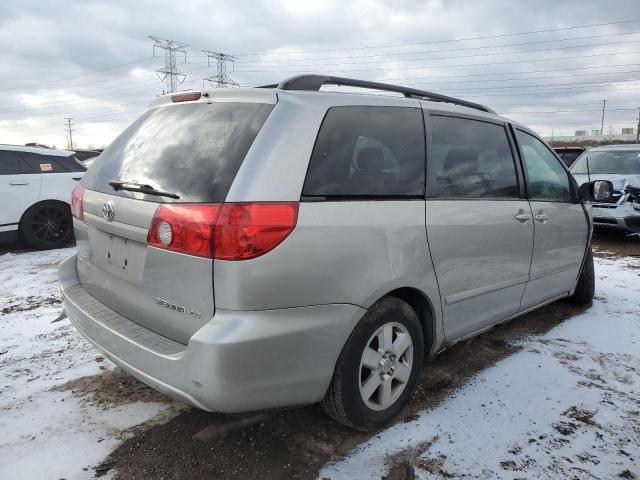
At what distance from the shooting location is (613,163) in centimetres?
909

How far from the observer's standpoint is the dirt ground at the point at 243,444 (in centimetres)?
223

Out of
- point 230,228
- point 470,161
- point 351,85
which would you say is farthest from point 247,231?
Answer: point 470,161

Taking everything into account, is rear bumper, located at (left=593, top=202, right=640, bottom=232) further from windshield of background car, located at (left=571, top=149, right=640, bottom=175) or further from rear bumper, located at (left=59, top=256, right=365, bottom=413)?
rear bumper, located at (left=59, top=256, right=365, bottom=413)

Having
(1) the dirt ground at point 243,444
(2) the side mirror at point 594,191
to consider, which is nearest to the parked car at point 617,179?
(2) the side mirror at point 594,191

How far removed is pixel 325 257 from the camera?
2076 millimetres

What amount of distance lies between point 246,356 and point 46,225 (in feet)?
22.0

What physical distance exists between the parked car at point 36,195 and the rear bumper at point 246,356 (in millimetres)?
5888

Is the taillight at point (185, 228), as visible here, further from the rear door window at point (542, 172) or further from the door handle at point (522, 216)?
the rear door window at point (542, 172)

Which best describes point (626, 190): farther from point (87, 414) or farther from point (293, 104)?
point (87, 414)

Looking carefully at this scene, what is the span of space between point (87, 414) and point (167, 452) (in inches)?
24.8

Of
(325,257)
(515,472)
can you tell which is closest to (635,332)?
(515,472)

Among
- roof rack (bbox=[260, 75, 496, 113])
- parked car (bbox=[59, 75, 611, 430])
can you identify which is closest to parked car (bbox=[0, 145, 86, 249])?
parked car (bbox=[59, 75, 611, 430])

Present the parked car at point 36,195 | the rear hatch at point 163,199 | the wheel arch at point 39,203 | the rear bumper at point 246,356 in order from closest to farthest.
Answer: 1. the rear bumper at point 246,356
2. the rear hatch at point 163,199
3. the parked car at point 36,195
4. the wheel arch at point 39,203

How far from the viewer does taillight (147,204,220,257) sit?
6.40 ft
